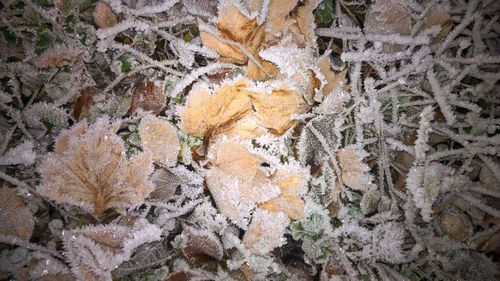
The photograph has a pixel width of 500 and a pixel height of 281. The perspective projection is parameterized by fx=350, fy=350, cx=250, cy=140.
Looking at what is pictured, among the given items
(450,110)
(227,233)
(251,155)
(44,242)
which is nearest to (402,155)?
(450,110)

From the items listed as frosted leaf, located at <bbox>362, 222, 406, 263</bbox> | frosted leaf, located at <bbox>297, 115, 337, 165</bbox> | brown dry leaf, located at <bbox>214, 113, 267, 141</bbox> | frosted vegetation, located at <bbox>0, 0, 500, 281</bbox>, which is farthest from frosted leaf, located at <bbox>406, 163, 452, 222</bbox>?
brown dry leaf, located at <bbox>214, 113, 267, 141</bbox>

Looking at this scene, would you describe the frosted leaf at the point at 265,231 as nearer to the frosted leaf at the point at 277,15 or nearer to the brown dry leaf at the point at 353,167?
the brown dry leaf at the point at 353,167

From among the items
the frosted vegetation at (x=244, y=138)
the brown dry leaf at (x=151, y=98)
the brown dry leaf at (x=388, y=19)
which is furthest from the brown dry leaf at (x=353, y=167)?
the brown dry leaf at (x=151, y=98)

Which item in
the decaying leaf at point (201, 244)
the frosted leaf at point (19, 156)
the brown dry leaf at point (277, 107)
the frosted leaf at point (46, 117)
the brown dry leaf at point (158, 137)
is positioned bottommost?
the decaying leaf at point (201, 244)

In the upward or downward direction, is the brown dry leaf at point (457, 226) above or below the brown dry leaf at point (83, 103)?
above

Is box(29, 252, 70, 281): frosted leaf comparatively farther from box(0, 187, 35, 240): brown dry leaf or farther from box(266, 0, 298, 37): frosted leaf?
box(266, 0, 298, 37): frosted leaf

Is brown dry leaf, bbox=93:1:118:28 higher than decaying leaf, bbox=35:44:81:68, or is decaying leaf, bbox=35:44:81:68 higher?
brown dry leaf, bbox=93:1:118:28
